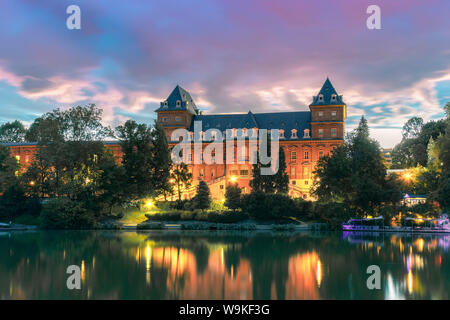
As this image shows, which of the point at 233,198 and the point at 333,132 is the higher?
the point at 333,132

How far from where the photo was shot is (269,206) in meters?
43.8

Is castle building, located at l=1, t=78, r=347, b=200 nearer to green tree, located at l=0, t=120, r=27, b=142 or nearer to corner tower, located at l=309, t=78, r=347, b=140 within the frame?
corner tower, located at l=309, t=78, r=347, b=140

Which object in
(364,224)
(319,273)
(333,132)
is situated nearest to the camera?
(319,273)

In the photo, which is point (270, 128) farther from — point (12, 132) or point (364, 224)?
point (12, 132)

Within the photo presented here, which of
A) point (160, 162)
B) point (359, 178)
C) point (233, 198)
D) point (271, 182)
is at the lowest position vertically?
Result: point (233, 198)

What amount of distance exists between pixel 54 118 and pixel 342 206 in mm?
34539

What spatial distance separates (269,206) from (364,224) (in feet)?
33.6

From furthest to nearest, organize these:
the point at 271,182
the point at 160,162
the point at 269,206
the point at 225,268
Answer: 1. the point at 160,162
2. the point at 271,182
3. the point at 269,206
4. the point at 225,268

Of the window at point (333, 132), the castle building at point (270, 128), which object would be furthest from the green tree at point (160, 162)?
the window at point (333, 132)

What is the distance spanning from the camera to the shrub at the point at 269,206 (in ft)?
143

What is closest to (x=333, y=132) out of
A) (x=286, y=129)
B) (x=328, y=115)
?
(x=328, y=115)

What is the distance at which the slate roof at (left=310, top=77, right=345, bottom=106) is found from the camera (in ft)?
219

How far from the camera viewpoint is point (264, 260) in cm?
2269
